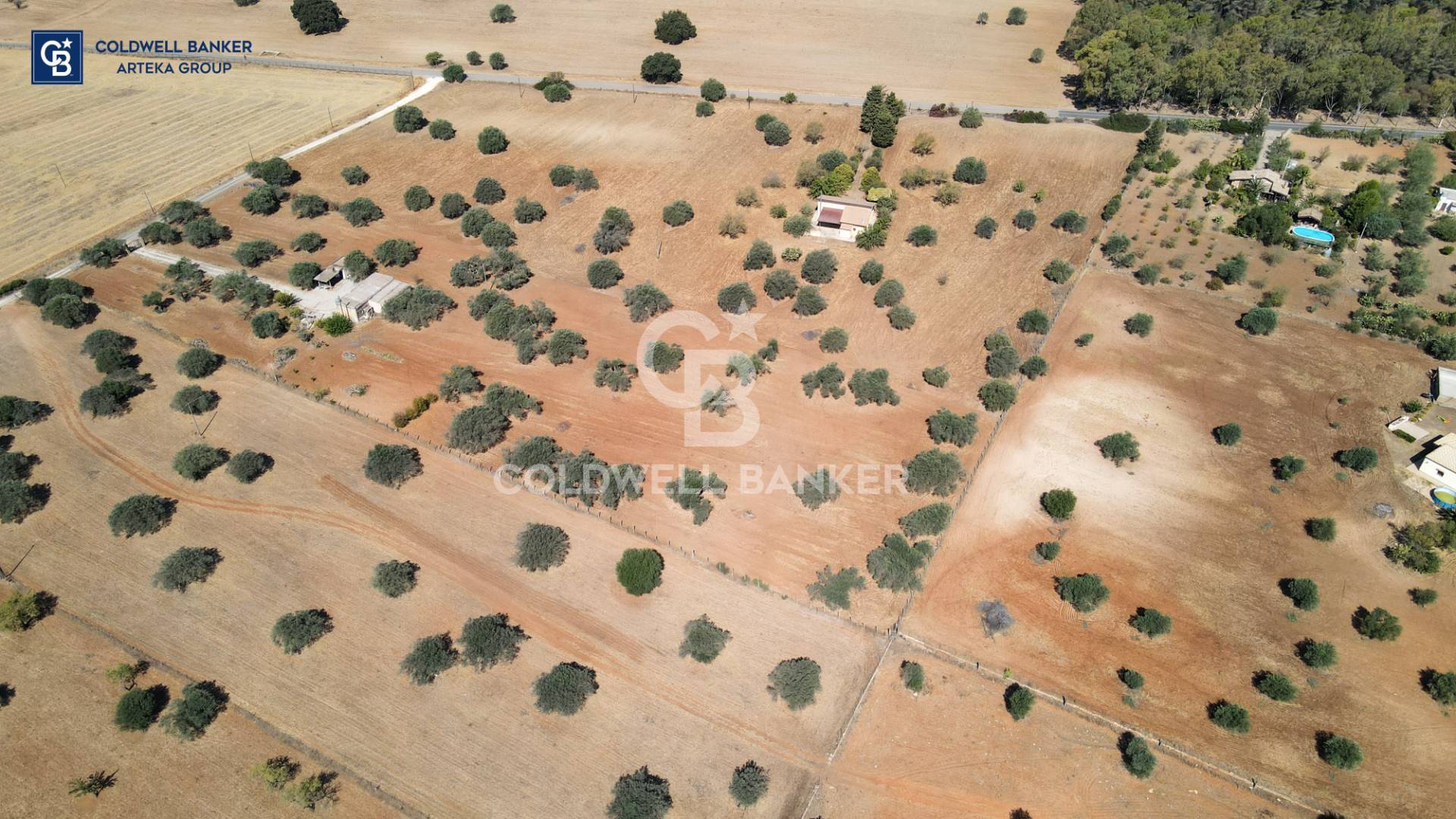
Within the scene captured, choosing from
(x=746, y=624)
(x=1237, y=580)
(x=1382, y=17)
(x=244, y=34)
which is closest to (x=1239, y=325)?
(x=1237, y=580)

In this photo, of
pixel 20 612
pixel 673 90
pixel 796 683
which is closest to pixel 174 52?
pixel 673 90

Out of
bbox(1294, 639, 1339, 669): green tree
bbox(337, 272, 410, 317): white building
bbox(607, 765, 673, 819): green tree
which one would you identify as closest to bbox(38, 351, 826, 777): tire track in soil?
bbox(607, 765, 673, 819): green tree

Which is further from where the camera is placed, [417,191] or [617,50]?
[617,50]

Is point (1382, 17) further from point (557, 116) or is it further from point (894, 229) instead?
point (557, 116)

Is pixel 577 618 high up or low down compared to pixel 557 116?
down

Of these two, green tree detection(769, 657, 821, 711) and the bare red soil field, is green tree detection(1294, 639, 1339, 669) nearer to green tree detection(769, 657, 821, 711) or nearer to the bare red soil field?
the bare red soil field

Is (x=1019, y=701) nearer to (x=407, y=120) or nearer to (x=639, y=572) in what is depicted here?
(x=639, y=572)

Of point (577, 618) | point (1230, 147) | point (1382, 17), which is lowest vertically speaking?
point (577, 618)
